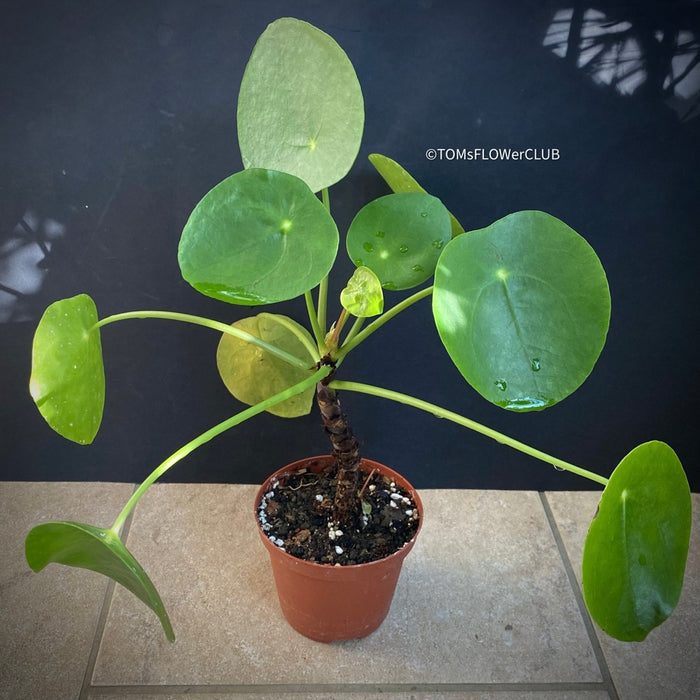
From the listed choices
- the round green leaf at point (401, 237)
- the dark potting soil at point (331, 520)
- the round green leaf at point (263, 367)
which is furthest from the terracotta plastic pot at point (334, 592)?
the round green leaf at point (401, 237)

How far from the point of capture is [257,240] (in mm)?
872

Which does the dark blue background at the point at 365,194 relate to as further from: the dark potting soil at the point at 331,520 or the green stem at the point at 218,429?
the green stem at the point at 218,429

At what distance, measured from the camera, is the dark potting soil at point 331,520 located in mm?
1203

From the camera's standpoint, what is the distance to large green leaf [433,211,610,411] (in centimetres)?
81

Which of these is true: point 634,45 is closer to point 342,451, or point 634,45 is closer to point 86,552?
point 342,451

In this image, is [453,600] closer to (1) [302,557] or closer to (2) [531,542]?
(2) [531,542]

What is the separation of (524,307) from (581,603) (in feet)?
2.56

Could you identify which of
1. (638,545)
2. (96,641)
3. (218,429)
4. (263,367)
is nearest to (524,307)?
(638,545)

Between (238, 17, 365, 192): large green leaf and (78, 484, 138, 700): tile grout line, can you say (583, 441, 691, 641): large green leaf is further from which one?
(78, 484, 138, 700): tile grout line

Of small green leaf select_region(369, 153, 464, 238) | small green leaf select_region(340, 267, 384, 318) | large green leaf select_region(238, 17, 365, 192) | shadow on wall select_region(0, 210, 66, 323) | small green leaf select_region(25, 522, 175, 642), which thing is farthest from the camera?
shadow on wall select_region(0, 210, 66, 323)

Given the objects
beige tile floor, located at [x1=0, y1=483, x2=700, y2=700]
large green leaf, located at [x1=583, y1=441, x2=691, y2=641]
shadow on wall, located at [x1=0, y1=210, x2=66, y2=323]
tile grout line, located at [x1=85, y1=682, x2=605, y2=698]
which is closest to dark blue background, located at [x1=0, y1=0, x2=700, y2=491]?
shadow on wall, located at [x1=0, y1=210, x2=66, y2=323]

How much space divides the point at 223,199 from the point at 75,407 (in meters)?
0.35

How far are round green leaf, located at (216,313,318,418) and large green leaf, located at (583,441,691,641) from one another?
1.95 feet

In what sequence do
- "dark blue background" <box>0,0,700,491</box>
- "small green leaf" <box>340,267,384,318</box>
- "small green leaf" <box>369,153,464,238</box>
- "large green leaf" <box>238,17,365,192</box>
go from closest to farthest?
"small green leaf" <box>340,267,384,318</box> < "large green leaf" <box>238,17,365,192</box> < "small green leaf" <box>369,153,464,238</box> < "dark blue background" <box>0,0,700,491</box>
